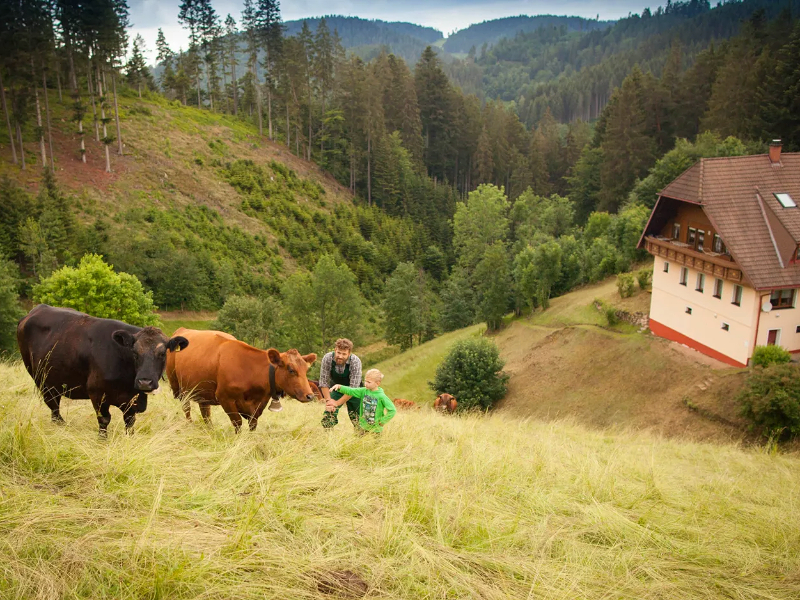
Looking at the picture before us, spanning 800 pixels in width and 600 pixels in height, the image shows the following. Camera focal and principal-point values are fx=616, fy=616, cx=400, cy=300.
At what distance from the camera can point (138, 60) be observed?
73.8 metres

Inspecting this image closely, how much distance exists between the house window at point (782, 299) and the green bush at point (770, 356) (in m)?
1.98

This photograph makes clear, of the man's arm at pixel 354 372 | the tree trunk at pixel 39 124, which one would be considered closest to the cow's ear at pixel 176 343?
the man's arm at pixel 354 372

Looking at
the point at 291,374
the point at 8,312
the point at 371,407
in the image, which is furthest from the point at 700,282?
the point at 8,312

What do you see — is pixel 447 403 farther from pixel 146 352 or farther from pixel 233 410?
pixel 146 352

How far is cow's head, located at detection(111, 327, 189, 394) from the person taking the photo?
27.6 ft

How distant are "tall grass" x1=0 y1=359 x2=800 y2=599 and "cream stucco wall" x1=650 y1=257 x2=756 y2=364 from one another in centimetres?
1825

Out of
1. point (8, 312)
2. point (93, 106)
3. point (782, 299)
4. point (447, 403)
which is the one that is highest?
point (93, 106)

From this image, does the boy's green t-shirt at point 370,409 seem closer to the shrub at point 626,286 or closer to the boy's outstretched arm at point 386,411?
the boy's outstretched arm at point 386,411

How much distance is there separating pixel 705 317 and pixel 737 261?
13.8 ft

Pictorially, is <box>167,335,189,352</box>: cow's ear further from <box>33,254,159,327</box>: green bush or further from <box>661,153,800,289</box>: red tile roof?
<box>33,254,159,327</box>: green bush

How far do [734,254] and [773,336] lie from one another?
13.7 feet

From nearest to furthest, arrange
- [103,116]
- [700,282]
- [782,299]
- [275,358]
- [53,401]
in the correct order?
1. [53,401]
2. [275,358]
3. [782,299]
4. [700,282]
5. [103,116]

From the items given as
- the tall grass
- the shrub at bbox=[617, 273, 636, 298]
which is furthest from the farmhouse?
the tall grass

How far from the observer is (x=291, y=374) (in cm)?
Result: 991
